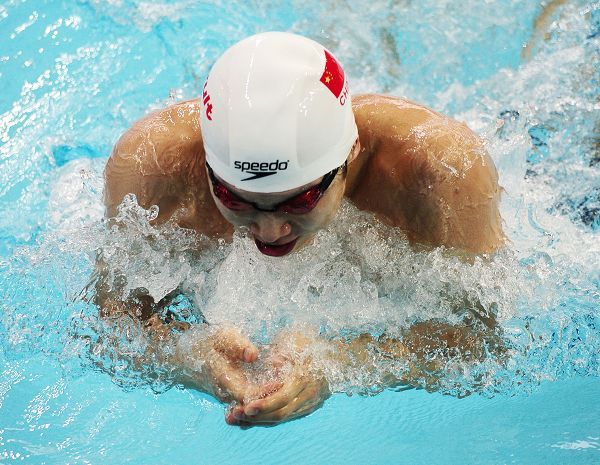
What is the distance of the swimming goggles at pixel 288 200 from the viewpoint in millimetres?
2238

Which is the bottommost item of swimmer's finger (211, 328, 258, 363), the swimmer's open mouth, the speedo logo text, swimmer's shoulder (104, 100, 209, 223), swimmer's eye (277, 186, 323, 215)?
swimmer's finger (211, 328, 258, 363)

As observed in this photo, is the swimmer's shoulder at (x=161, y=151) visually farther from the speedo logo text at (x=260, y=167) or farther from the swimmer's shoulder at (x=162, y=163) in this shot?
the speedo logo text at (x=260, y=167)

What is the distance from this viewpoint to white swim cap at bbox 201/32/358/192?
6.94 feet

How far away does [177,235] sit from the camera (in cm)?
271

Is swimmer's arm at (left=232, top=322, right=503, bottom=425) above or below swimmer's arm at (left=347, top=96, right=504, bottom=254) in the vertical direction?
below

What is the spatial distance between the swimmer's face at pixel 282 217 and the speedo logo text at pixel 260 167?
0.07 meters

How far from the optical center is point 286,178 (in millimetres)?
2176

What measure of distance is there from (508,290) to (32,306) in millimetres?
1750

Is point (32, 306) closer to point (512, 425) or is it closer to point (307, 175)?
point (307, 175)

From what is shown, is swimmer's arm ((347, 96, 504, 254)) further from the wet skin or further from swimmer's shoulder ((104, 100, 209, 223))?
swimmer's shoulder ((104, 100, 209, 223))

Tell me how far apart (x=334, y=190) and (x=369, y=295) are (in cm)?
66

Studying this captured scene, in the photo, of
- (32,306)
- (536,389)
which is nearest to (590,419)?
(536,389)

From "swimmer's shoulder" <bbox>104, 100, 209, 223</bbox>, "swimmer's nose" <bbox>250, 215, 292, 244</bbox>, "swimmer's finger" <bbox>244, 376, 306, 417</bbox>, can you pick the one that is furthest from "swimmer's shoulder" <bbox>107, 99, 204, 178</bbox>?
"swimmer's finger" <bbox>244, 376, 306, 417</bbox>

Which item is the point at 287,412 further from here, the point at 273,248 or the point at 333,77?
the point at 333,77
